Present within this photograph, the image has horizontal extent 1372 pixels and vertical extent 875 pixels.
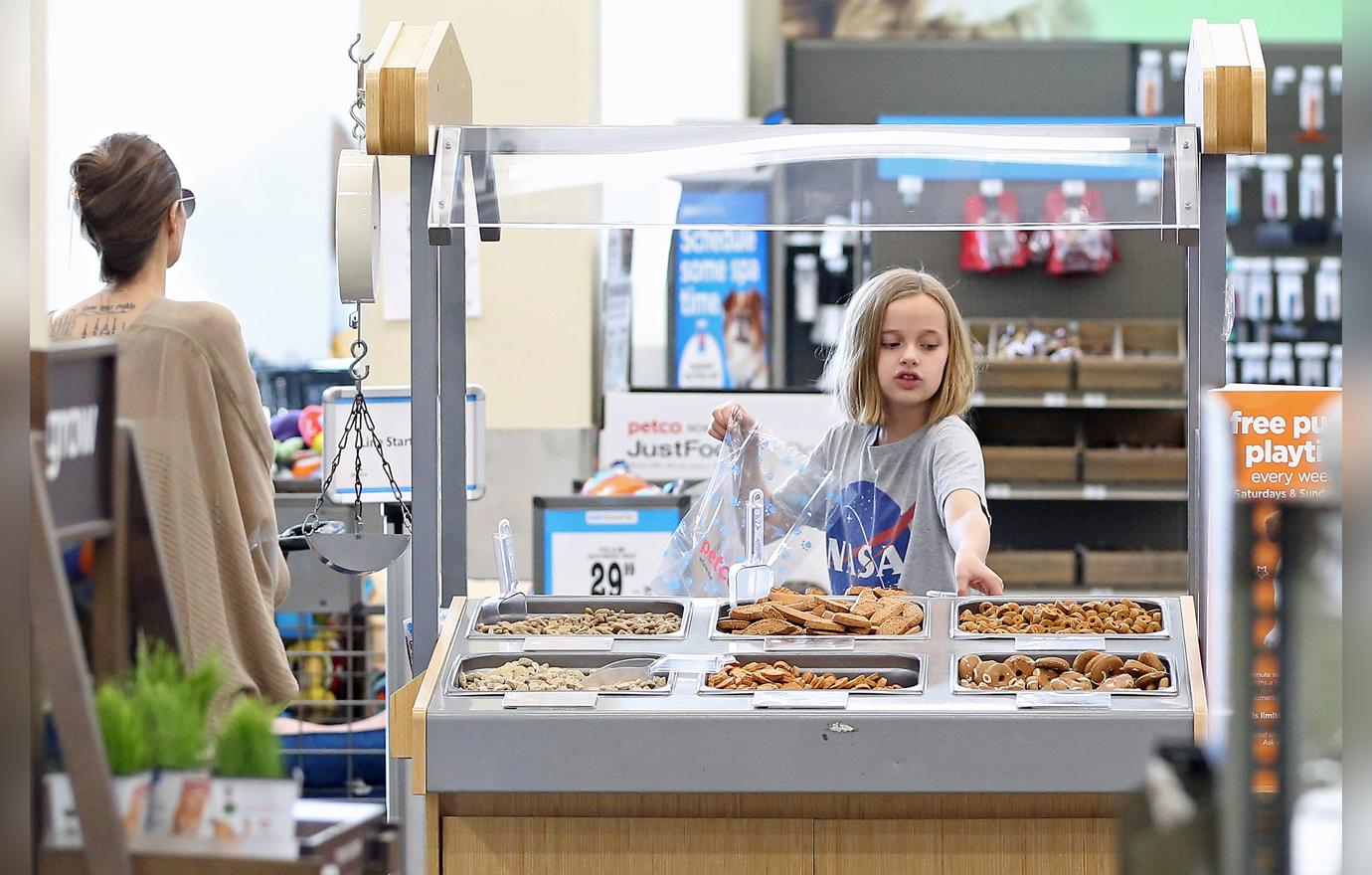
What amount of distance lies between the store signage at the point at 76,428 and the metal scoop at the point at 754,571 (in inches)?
57.8

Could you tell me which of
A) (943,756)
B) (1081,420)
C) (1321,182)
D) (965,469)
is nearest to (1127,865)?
(943,756)

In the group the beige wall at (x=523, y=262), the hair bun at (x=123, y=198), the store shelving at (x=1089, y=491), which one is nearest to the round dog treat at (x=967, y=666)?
the hair bun at (x=123, y=198)

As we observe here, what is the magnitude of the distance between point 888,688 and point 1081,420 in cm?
493

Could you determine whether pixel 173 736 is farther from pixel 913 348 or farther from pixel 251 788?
pixel 913 348

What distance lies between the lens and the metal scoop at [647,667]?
1.91 meters

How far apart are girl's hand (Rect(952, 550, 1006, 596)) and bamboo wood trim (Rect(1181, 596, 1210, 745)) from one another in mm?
291

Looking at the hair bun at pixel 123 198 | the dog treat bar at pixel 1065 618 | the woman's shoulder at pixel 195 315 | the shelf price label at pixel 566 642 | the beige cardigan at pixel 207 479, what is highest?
the hair bun at pixel 123 198

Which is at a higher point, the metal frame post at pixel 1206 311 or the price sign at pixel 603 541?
the metal frame post at pixel 1206 311

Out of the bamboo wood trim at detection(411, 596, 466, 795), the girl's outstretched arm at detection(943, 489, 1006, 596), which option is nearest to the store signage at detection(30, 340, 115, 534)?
the bamboo wood trim at detection(411, 596, 466, 795)

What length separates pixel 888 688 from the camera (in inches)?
71.8

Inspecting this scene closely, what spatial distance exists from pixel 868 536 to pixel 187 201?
151 centimetres

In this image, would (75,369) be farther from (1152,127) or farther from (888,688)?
(1152,127)

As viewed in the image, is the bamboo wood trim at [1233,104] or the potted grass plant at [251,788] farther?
the bamboo wood trim at [1233,104]

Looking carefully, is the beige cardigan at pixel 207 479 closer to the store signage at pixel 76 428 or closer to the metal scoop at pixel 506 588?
the store signage at pixel 76 428
